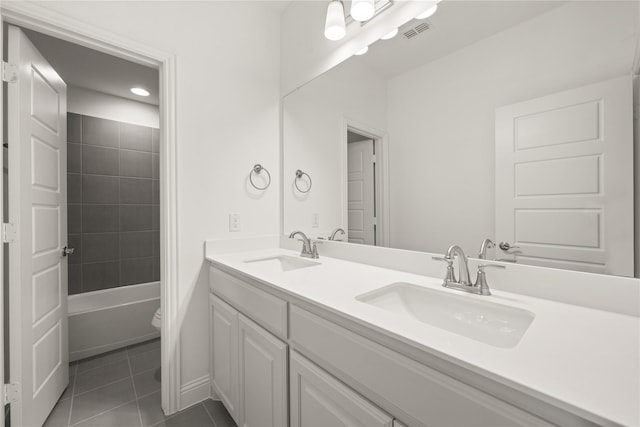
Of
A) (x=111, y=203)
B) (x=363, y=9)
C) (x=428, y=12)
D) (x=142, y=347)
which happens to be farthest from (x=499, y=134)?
(x=111, y=203)

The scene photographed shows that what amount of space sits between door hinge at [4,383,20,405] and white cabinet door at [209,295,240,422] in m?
0.85

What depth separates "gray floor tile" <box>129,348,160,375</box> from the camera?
2000mm

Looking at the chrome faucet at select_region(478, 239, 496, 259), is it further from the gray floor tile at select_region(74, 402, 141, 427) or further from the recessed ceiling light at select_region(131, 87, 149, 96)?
the recessed ceiling light at select_region(131, 87, 149, 96)

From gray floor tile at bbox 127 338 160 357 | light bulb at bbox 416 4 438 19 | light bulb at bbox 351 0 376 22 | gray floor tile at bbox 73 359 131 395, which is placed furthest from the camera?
gray floor tile at bbox 127 338 160 357

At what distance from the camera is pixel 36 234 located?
55.6 inches

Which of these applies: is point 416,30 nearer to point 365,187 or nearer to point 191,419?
point 365,187

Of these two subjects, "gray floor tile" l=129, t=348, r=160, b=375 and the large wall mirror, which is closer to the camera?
the large wall mirror

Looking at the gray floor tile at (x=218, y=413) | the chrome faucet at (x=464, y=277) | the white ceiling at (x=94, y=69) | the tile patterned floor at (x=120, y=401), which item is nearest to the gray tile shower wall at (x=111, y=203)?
the white ceiling at (x=94, y=69)

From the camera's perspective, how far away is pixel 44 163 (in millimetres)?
1488

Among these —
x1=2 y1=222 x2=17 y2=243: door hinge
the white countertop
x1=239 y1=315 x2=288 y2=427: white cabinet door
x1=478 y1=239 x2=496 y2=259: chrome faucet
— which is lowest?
x1=239 y1=315 x2=288 y2=427: white cabinet door

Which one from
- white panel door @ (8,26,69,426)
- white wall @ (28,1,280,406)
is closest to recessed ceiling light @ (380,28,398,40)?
white wall @ (28,1,280,406)

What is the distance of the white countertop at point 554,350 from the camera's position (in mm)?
418

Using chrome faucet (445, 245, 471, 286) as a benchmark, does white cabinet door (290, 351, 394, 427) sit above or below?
below

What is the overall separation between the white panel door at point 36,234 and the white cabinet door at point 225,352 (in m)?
0.84
